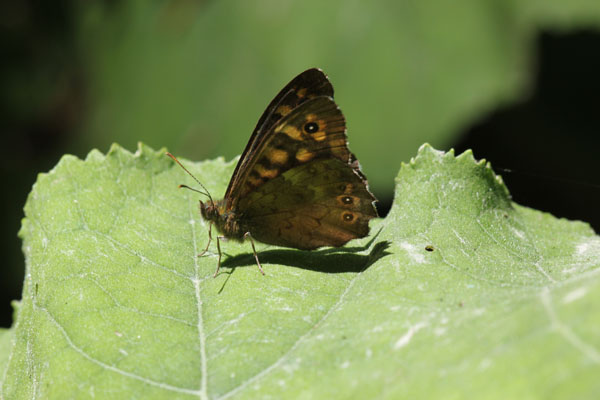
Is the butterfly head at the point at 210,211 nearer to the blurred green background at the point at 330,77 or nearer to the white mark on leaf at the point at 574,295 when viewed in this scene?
the blurred green background at the point at 330,77

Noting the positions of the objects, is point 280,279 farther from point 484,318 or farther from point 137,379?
point 484,318

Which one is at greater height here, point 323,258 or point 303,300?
point 323,258

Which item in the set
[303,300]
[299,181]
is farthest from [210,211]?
[303,300]

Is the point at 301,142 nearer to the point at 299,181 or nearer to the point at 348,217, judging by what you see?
the point at 299,181

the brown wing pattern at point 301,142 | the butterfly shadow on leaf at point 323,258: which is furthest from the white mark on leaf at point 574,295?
the brown wing pattern at point 301,142

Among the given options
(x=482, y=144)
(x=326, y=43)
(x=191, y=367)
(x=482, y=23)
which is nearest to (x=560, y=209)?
(x=482, y=144)

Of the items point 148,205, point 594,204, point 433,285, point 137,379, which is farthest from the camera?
point 594,204
